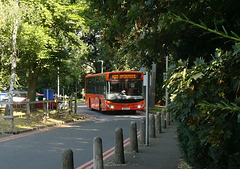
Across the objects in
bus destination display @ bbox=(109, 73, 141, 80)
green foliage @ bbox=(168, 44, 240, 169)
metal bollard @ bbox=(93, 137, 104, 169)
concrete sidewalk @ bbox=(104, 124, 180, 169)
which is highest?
bus destination display @ bbox=(109, 73, 141, 80)

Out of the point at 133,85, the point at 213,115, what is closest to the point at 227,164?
the point at 213,115

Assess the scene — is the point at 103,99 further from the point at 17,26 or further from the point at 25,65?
the point at 17,26

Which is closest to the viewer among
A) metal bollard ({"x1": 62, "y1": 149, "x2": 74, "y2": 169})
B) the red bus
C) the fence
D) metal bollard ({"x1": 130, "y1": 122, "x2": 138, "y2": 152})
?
metal bollard ({"x1": 62, "y1": 149, "x2": 74, "y2": 169})

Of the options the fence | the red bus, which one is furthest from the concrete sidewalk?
the red bus

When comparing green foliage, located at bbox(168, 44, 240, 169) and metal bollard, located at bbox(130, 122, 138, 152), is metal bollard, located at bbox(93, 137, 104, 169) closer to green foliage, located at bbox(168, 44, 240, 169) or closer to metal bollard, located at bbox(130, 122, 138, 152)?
metal bollard, located at bbox(130, 122, 138, 152)

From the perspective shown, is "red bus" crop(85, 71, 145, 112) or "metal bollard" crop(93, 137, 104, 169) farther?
"red bus" crop(85, 71, 145, 112)

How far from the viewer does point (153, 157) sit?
8.16 metres

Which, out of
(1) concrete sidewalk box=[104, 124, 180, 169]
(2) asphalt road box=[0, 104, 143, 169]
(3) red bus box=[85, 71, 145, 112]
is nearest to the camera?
(1) concrete sidewalk box=[104, 124, 180, 169]

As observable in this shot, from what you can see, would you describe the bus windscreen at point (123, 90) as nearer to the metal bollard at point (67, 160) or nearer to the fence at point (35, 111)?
the fence at point (35, 111)

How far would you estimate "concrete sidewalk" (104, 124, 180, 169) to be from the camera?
720cm

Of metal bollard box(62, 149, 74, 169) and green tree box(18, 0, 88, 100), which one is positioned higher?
green tree box(18, 0, 88, 100)

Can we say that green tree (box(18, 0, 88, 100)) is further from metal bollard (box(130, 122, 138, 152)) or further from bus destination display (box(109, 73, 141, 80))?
metal bollard (box(130, 122, 138, 152))

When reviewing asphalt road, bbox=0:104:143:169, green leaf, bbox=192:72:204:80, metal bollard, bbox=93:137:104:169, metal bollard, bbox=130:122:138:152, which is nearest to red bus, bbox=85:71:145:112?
asphalt road, bbox=0:104:143:169

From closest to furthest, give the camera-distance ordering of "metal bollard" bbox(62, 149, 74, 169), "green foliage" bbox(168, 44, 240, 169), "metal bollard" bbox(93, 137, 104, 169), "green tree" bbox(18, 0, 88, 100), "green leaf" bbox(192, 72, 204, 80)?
"green foliage" bbox(168, 44, 240, 169) < "green leaf" bbox(192, 72, 204, 80) < "metal bollard" bbox(62, 149, 74, 169) < "metal bollard" bbox(93, 137, 104, 169) < "green tree" bbox(18, 0, 88, 100)
